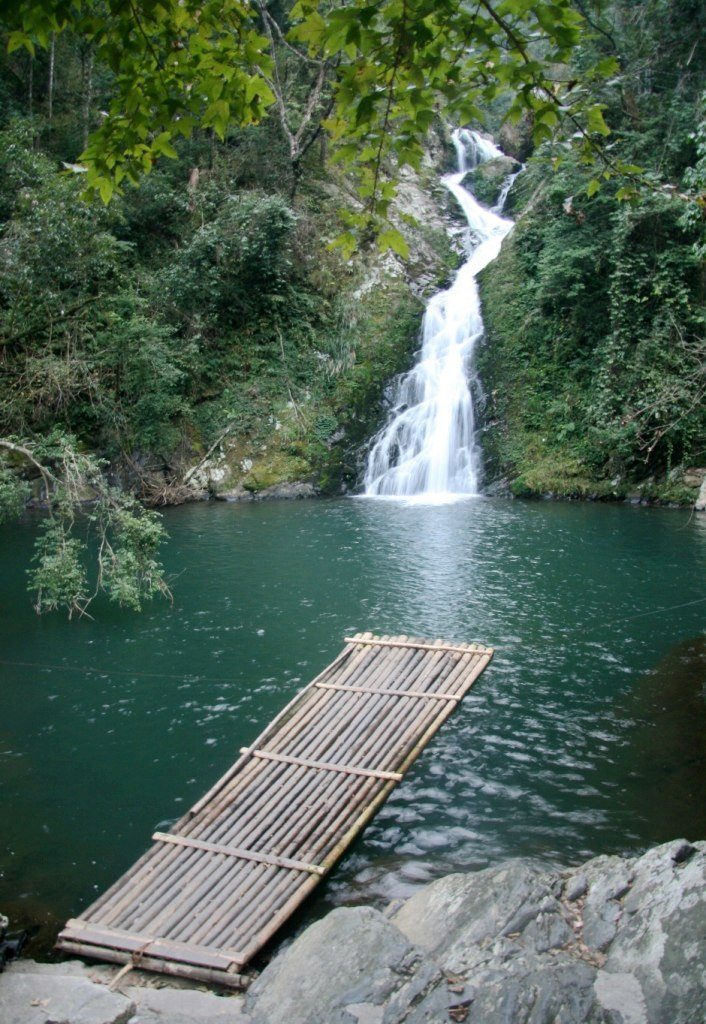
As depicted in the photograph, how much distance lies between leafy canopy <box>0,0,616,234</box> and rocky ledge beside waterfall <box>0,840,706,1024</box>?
3.11 metres

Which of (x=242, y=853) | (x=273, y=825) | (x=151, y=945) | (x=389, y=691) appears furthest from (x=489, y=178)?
(x=151, y=945)

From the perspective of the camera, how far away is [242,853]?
482cm

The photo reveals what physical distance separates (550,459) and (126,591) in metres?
12.4

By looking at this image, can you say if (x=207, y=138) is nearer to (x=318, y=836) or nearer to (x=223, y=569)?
(x=223, y=569)

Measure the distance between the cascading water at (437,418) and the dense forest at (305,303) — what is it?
→ 1.65ft

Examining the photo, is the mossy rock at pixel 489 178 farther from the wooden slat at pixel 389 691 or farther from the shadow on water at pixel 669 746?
the wooden slat at pixel 389 691

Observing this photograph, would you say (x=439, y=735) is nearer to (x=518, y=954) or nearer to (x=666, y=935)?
(x=518, y=954)

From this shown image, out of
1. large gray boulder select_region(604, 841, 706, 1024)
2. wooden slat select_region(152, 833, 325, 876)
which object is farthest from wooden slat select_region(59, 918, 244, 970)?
large gray boulder select_region(604, 841, 706, 1024)

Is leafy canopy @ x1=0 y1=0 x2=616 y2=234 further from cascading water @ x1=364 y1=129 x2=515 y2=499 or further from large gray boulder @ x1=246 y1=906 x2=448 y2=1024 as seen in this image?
cascading water @ x1=364 y1=129 x2=515 y2=499

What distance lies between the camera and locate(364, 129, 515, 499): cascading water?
765 inches

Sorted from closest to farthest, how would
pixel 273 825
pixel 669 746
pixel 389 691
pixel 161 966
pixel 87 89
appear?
pixel 161 966 → pixel 273 825 → pixel 669 746 → pixel 389 691 → pixel 87 89

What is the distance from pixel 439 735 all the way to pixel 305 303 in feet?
59.5

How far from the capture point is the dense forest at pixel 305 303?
655 inches

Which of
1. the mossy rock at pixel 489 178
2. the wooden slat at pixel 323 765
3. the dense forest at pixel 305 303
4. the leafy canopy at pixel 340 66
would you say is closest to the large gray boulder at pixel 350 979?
the wooden slat at pixel 323 765
